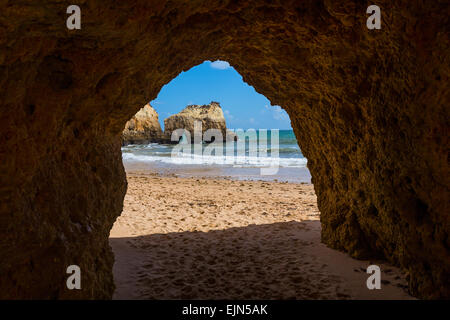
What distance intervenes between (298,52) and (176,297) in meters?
3.39

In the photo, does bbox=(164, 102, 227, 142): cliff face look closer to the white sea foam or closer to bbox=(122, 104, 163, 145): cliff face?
bbox=(122, 104, 163, 145): cliff face

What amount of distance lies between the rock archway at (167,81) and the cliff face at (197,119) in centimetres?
4327

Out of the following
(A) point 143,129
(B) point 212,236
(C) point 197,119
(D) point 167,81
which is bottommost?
(B) point 212,236

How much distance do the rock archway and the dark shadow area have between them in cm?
63

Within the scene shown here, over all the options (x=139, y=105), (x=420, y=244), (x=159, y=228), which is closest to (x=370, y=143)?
(x=420, y=244)

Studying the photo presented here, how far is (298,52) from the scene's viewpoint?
12.9ft

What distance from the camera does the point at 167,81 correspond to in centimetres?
399

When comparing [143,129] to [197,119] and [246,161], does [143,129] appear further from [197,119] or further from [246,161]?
[246,161]

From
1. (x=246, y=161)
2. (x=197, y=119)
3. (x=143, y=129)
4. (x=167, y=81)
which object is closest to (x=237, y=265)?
(x=167, y=81)

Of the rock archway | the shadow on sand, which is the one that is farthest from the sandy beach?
the rock archway

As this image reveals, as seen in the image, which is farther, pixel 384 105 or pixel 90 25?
pixel 384 105

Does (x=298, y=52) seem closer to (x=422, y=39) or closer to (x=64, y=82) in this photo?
(x=422, y=39)

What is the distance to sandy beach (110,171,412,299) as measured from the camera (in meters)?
3.72

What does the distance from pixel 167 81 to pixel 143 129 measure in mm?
41503
